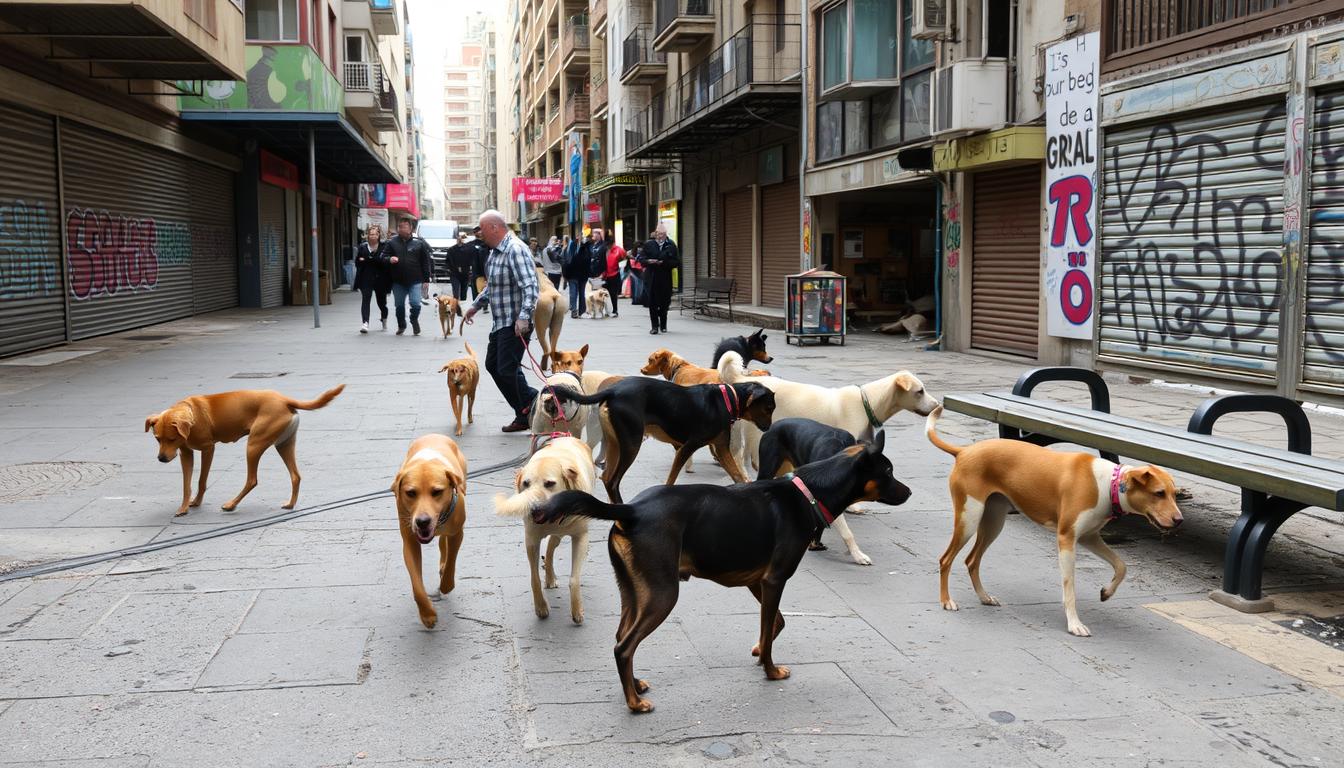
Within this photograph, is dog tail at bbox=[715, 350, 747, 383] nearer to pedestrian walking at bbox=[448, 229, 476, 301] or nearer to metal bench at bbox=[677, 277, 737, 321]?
pedestrian walking at bbox=[448, 229, 476, 301]

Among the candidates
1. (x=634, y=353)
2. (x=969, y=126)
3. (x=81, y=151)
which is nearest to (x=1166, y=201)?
(x=969, y=126)

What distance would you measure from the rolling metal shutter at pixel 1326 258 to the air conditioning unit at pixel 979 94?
5438mm

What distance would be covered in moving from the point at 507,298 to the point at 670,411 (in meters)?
3.39

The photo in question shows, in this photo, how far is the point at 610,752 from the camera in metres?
3.61

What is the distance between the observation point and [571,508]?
3699 millimetres

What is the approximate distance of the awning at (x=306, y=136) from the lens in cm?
2309

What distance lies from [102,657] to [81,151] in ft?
53.0

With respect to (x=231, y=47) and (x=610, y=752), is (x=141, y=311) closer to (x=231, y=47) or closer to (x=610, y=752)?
(x=231, y=47)

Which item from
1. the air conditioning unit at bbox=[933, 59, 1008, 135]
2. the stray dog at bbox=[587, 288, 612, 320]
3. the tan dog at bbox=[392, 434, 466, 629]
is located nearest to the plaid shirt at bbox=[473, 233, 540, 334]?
the tan dog at bbox=[392, 434, 466, 629]

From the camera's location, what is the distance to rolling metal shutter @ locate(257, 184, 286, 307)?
3016cm

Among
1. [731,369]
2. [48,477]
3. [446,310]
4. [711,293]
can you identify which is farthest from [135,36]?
[711,293]

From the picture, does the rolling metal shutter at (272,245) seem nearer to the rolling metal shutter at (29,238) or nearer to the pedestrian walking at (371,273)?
the pedestrian walking at (371,273)

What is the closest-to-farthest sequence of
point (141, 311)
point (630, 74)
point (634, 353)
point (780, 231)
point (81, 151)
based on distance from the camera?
point (634, 353) → point (81, 151) → point (141, 311) → point (780, 231) → point (630, 74)

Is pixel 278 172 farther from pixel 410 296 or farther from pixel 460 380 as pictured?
pixel 460 380
